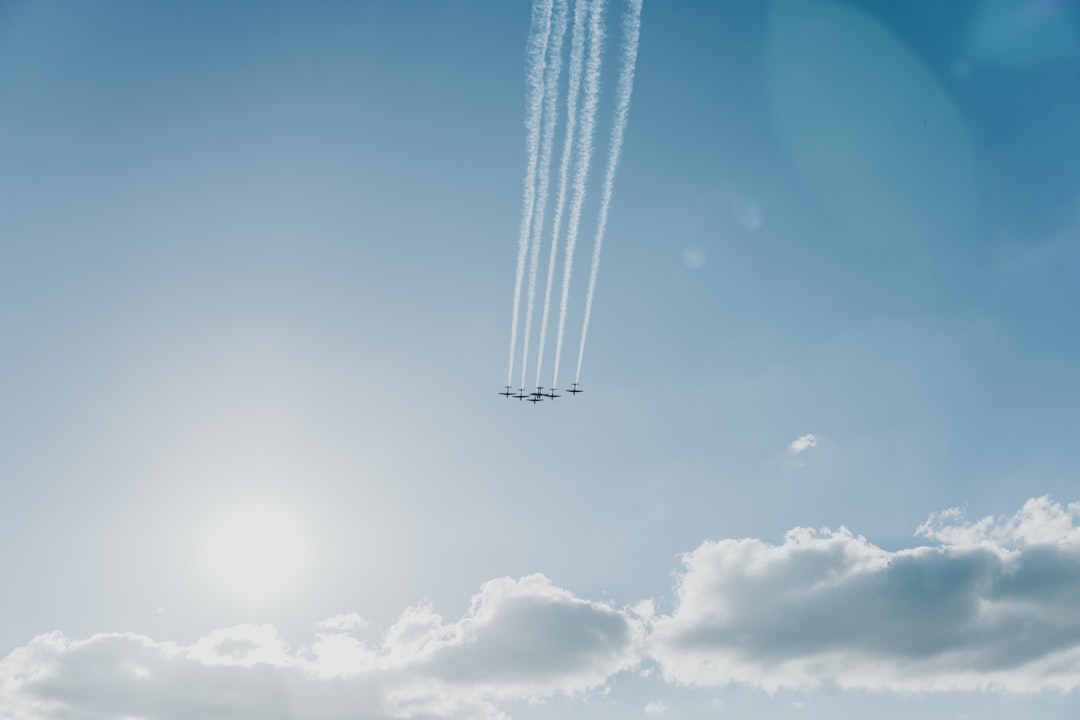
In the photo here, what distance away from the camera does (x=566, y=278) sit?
3369 centimetres

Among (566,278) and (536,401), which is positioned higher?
(536,401)

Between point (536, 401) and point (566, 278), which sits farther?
point (536, 401)

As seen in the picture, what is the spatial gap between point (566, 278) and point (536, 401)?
120 ft

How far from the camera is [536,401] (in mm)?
68312
